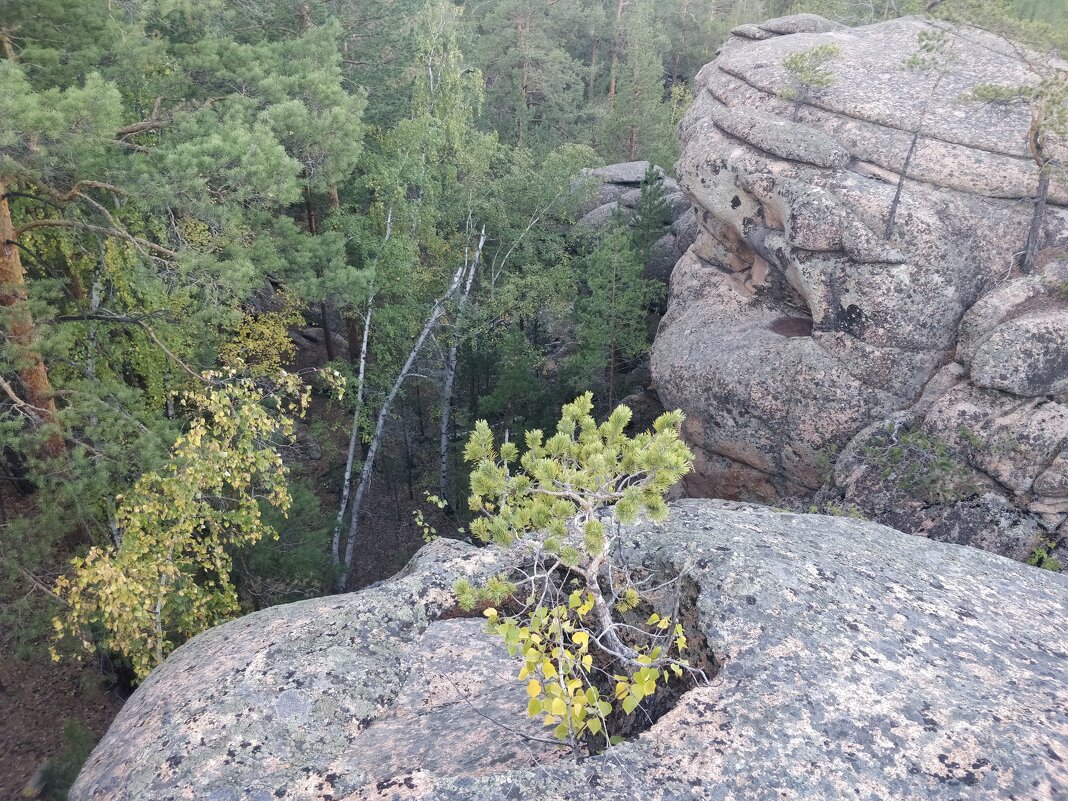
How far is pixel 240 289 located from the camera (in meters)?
8.54

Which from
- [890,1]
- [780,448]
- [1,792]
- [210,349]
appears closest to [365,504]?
[210,349]

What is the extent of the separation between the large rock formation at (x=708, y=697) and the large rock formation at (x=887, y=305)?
230 inches

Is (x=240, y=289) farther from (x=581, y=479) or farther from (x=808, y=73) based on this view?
(x=808, y=73)

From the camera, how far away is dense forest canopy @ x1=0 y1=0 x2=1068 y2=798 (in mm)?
8125

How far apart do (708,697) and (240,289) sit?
7.39 meters

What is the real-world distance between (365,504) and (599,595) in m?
15.1

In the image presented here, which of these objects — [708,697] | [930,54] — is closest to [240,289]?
[708,697]

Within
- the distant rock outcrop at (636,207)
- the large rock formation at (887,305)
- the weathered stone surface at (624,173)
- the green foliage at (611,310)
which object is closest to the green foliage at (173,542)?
the green foliage at (611,310)

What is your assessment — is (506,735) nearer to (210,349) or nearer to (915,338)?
(210,349)

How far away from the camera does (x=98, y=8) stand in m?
9.02

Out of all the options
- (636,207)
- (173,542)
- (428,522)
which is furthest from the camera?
(636,207)

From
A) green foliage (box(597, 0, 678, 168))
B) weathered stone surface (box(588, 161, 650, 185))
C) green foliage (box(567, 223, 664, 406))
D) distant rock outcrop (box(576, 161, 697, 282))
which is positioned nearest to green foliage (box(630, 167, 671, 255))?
distant rock outcrop (box(576, 161, 697, 282))

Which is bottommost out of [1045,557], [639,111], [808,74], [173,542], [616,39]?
[1045,557]

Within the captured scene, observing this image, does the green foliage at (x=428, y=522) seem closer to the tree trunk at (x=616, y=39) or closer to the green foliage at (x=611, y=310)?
the green foliage at (x=611, y=310)
